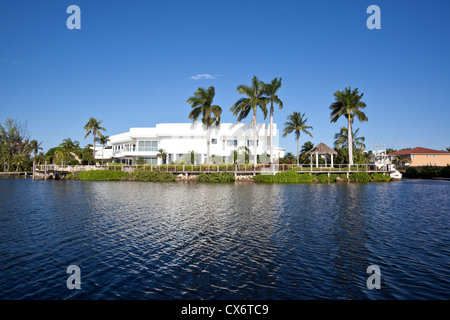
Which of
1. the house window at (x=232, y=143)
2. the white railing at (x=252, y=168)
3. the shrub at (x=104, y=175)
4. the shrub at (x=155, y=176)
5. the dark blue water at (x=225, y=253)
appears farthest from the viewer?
the house window at (x=232, y=143)

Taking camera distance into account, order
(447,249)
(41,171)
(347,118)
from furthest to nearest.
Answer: (41,171) < (347,118) < (447,249)

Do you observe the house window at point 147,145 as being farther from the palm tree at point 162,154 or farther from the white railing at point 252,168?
the white railing at point 252,168

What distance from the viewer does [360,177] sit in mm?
43719

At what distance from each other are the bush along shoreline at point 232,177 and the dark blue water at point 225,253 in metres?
24.4

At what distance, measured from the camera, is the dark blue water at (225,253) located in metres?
7.23

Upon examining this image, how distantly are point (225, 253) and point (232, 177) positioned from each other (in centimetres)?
3357

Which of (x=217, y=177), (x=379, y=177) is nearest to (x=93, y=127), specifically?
(x=217, y=177)

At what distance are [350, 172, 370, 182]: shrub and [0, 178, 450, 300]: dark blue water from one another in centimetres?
2707

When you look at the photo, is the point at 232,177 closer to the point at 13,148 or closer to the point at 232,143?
the point at 232,143

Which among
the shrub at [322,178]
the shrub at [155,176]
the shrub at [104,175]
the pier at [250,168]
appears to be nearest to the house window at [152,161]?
the pier at [250,168]
